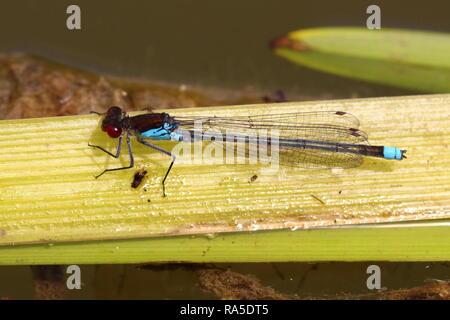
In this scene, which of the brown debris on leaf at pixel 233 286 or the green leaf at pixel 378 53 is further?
the brown debris on leaf at pixel 233 286

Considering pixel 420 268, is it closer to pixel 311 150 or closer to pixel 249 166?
pixel 311 150

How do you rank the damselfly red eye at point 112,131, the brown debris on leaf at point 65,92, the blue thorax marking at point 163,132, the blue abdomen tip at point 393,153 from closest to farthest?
1. the blue abdomen tip at point 393,153
2. the damselfly red eye at point 112,131
3. the blue thorax marking at point 163,132
4. the brown debris on leaf at point 65,92

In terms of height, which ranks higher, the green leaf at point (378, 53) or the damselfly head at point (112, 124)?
the green leaf at point (378, 53)

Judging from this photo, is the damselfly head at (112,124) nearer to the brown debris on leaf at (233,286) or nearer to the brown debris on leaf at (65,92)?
the brown debris on leaf at (65,92)

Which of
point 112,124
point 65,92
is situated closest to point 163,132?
point 112,124

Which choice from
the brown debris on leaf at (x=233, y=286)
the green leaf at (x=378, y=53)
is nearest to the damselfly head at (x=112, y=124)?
the brown debris on leaf at (x=233, y=286)

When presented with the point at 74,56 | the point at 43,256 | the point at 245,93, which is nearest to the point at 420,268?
the point at 245,93

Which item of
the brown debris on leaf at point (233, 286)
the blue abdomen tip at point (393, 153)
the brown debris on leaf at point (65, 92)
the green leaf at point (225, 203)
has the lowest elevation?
the brown debris on leaf at point (233, 286)

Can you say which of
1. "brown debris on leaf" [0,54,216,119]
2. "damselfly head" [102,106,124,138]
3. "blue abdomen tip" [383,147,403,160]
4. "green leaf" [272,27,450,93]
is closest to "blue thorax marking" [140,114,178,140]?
"damselfly head" [102,106,124,138]
